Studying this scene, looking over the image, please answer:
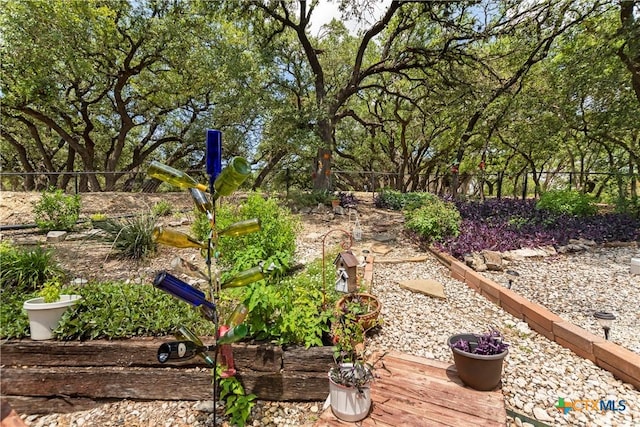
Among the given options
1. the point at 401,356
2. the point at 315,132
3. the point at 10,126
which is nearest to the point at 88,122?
the point at 10,126

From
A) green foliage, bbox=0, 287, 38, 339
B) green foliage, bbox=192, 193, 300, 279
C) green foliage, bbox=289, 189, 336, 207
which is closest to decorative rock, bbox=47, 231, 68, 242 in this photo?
green foliage, bbox=192, 193, 300, 279

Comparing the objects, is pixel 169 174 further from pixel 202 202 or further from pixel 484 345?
pixel 484 345

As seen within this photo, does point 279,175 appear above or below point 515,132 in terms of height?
below

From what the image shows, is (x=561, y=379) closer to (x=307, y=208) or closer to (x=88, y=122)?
(x=307, y=208)

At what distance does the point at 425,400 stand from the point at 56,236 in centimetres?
567

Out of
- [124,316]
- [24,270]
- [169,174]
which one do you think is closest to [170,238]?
[169,174]

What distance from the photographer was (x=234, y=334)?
1417 mm

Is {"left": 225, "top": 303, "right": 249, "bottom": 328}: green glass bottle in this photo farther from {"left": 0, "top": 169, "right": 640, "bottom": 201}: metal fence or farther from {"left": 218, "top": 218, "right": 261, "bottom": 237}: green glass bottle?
{"left": 0, "top": 169, "right": 640, "bottom": 201}: metal fence

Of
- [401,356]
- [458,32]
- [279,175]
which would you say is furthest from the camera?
[279,175]

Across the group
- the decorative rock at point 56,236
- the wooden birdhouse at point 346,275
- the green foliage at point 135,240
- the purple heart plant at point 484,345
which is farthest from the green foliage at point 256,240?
the decorative rock at point 56,236

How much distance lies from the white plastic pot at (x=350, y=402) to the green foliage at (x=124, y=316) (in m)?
0.99

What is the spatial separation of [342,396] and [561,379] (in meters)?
1.50

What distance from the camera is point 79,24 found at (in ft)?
24.2

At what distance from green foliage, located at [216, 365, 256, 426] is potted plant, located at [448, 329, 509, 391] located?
1.28 metres
